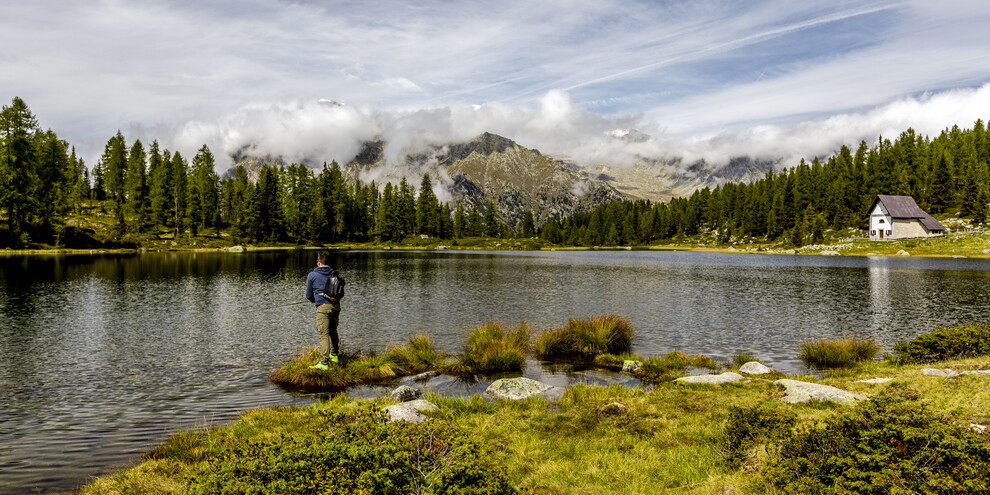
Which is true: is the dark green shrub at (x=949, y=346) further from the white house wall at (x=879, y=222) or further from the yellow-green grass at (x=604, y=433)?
the white house wall at (x=879, y=222)

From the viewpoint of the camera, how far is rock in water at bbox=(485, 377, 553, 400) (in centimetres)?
1595

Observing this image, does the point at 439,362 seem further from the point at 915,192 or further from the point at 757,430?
the point at 915,192

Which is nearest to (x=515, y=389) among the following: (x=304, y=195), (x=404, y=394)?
(x=404, y=394)

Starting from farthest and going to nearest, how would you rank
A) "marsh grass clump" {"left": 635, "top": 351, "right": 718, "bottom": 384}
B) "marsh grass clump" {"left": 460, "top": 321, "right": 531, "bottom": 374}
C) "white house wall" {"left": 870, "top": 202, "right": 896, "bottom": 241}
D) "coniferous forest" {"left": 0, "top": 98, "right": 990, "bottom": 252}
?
"white house wall" {"left": 870, "top": 202, "right": 896, "bottom": 241}, "coniferous forest" {"left": 0, "top": 98, "right": 990, "bottom": 252}, "marsh grass clump" {"left": 460, "top": 321, "right": 531, "bottom": 374}, "marsh grass clump" {"left": 635, "top": 351, "right": 718, "bottom": 384}

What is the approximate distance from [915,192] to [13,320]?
18655 cm

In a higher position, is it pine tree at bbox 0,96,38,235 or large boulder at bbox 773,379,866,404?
pine tree at bbox 0,96,38,235

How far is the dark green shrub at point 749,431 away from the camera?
31.3 feet

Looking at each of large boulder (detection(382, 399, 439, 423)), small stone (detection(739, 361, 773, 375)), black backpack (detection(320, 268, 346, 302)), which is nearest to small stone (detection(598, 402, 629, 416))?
large boulder (detection(382, 399, 439, 423))

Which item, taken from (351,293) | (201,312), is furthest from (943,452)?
(351,293)

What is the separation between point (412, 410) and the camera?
1315 centimetres

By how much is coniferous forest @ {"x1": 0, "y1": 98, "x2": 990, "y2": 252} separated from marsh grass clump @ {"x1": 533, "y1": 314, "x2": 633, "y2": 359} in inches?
4069

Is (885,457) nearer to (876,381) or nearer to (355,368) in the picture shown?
(876,381)

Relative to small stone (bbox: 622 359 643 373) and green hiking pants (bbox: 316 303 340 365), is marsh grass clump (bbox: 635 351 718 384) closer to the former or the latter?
small stone (bbox: 622 359 643 373)

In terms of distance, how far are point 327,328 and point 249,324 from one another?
14598 millimetres
